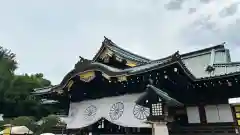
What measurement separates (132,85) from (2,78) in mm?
10469

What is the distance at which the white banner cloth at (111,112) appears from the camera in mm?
8594

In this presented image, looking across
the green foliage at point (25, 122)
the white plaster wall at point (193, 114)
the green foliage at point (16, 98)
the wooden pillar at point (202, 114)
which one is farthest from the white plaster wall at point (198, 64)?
the green foliage at point (16, 98)

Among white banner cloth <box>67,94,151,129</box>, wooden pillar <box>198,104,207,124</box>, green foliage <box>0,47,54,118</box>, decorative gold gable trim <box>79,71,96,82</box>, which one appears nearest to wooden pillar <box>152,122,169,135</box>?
white banner cloth <box>67,94,151,129</box>

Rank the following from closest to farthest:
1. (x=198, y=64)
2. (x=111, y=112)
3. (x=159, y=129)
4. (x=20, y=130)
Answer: (x=159, y=129), (x=111, y=112), (x=20, y=130), (x=198, y=64)

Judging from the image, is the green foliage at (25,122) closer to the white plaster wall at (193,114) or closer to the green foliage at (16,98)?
the green foliage at (16,98)

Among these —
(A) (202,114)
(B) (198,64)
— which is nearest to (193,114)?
(A) (202,114)

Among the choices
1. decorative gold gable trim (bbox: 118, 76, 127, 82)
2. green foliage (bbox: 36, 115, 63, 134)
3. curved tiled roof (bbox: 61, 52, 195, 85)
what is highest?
curved tiled roof (bbox: 61, 52, 195, 85)

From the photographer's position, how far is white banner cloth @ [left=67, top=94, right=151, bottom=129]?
8594 mm

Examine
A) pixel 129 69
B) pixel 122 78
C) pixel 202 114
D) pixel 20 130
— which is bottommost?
pixel 20 130

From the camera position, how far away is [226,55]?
10.8 metres

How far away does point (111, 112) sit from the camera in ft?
31.0

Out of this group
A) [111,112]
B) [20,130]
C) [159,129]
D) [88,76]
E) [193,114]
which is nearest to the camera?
[159,129]

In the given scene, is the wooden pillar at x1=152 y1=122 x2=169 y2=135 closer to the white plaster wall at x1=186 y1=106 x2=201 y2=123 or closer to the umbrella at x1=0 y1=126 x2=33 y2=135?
the white plaster wall at x1=186 y1=106 x2=201 y2=123

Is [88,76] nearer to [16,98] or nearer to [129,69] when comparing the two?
[129,69]
